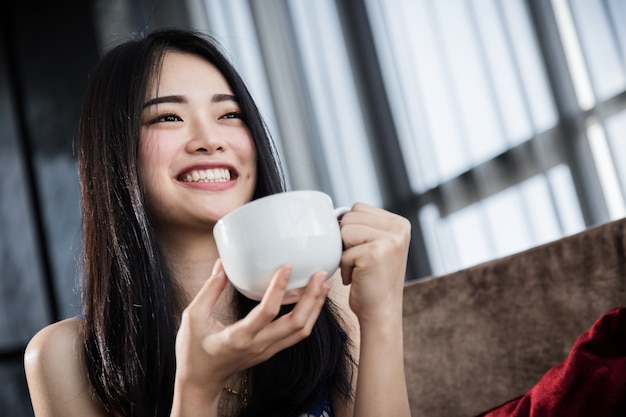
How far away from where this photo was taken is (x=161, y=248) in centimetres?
119

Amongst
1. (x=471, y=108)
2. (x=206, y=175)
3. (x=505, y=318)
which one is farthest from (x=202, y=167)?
(x=471, y=108)

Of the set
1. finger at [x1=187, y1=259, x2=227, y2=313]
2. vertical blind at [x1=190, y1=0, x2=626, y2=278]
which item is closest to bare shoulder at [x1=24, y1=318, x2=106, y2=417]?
finger at [x1=187, y1=259, x2=227, y2=313]

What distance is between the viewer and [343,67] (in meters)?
4.24

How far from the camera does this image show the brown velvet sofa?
1183 millimetres

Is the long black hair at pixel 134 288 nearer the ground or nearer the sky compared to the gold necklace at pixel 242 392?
nearer the sky

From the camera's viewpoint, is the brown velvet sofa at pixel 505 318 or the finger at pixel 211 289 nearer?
the finger at pixel 211 289

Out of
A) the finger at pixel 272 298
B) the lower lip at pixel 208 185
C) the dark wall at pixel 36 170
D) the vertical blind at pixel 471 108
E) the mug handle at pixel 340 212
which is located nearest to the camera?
the finger at pixel 272 298

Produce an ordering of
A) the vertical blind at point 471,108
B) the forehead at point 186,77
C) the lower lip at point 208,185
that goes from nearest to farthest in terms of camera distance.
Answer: the lower lip at point 208,185 → the forehead at point 186,77 → the vertical blind at point 471,108

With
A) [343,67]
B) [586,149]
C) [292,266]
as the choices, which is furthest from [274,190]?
[343,67]

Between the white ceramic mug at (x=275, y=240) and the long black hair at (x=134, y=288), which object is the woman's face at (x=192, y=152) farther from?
the white ceramic mug at (x=275, y=240)

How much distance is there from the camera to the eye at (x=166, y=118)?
119 cm

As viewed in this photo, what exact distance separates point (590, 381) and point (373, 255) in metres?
0.30

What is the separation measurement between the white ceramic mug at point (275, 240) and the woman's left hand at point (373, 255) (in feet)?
0.26

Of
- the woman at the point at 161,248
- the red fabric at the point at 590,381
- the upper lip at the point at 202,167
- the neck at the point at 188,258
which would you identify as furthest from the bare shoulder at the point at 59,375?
the red fabric at the point at 590,381
